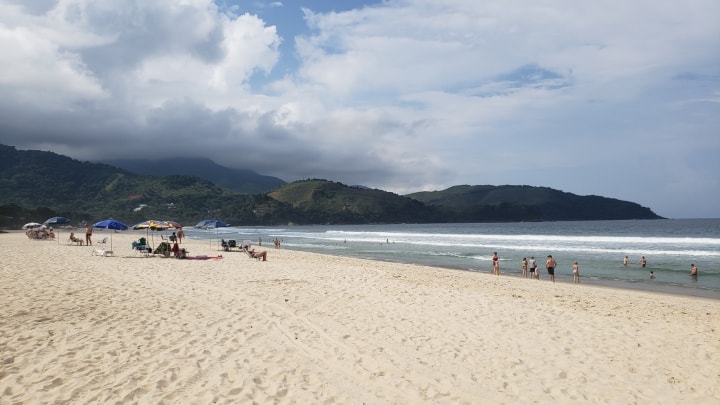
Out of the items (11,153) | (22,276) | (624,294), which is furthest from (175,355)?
(11,153)

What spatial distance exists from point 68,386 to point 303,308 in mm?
5238

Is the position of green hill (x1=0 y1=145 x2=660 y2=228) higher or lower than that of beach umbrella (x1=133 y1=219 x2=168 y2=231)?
higher

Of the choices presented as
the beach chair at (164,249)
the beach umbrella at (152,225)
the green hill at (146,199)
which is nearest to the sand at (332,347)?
the beach chair at (164,249)

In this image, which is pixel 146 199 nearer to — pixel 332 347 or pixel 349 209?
pixel 349 209

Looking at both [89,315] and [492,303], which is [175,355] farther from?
[492,303]

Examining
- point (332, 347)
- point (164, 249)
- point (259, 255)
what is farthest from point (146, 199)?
point (332, 347)

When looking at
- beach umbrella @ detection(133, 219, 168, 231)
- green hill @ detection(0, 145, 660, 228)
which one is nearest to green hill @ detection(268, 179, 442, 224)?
green hill @ detection(0, 145, 660, 228)

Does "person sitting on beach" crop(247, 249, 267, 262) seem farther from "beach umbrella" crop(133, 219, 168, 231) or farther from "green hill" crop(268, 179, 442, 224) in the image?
"green hill" crop(268, 179, 442, 224)

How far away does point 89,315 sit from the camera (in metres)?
8.13

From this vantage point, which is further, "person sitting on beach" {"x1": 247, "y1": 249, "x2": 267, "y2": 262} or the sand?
"person sitting on beach" {"x1": 247, "y1": 249, "x2": 267, "y2": 262}

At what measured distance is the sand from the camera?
17.5 ft

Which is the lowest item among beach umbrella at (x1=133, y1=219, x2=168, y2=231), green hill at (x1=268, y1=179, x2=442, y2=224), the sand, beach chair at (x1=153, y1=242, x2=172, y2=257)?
the sand

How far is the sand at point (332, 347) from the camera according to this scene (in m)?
5.32

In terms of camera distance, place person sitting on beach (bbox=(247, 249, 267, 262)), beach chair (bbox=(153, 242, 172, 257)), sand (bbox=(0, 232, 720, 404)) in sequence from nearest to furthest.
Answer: sand (bbox=(0, 232, 720, 404)) → beach chair (bbox=(153, 242, 172, 257)) → person sitting on beach (bbox=(247, 249, 267, 262))
